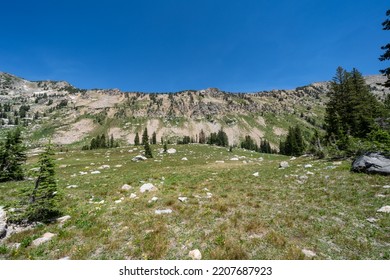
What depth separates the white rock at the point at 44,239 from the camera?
29.7ft

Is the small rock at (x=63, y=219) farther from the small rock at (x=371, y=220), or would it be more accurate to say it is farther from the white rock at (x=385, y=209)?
the white rock at (x=385, y=209)

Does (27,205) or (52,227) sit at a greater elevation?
(27,205)

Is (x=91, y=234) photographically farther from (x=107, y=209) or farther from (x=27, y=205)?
(x=27, y=205)

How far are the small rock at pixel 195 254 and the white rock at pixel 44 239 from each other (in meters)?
7.14

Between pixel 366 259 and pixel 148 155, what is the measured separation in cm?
5081

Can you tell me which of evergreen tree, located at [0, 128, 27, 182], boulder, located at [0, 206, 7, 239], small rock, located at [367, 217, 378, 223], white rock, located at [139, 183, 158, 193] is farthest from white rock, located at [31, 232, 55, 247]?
evergreen tree, located at [0, 128, 27, 182]

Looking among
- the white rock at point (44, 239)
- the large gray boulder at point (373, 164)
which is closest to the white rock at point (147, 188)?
the white rock at point (44, 239)

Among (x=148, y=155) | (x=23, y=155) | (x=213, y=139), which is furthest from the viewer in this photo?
(x=213, y=139)

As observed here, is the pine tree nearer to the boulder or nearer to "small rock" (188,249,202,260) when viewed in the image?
the boulder

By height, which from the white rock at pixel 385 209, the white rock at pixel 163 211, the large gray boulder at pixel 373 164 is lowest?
the white rock at pixel 163 211

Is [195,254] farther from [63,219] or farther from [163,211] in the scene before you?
[63,219]
